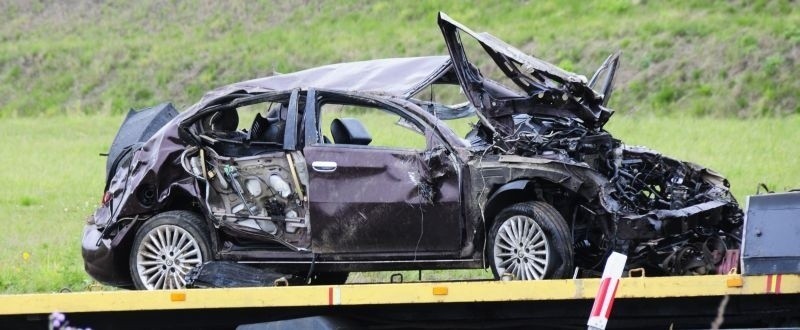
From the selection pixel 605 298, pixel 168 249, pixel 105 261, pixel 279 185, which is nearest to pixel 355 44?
pixel 105 261

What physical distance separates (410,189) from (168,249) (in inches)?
71.4

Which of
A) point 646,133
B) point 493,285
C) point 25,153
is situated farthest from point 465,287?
point 25,153

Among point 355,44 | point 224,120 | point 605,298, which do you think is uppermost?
point 355,44

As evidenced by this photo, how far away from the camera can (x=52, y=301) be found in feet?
29.4

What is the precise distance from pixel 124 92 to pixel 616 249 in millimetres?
32738

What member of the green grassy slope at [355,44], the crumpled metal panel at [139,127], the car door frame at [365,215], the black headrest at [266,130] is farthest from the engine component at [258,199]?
the green grassy slope at [355,44]

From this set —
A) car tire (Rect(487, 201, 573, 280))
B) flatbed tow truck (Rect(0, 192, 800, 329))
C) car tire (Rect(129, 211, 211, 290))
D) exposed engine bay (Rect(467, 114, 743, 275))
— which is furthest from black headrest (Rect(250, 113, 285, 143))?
car tire (Rect(487, 201, 573, 280))

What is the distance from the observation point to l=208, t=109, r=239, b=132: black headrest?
10.4 m

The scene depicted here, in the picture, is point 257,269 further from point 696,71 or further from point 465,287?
point 696,71

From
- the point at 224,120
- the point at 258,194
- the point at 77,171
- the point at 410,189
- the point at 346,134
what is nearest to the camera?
the point at 410,189

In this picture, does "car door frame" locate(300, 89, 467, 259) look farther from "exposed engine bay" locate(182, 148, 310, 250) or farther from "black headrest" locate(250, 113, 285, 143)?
"black headrest" locate(250, 113, 285, 143)

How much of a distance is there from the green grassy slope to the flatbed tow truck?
1993cm

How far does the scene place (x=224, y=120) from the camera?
10523mm

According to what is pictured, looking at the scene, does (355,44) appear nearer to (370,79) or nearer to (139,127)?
(139,127)
